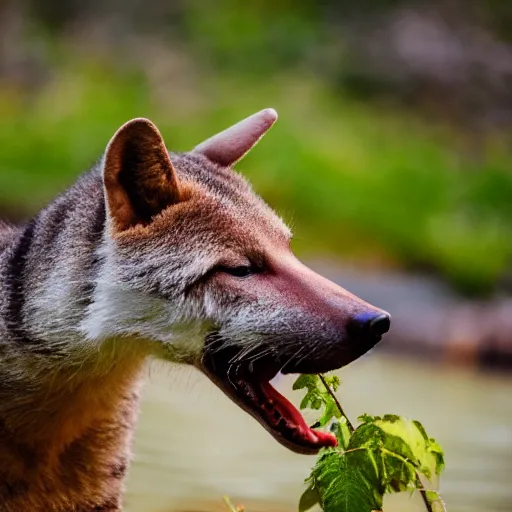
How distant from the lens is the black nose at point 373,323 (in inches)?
155

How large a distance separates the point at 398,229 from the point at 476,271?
1322mm

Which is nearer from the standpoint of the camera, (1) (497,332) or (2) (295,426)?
(2) (295,426)

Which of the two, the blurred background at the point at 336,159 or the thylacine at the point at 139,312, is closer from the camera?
the thylacine at the point at 139,312

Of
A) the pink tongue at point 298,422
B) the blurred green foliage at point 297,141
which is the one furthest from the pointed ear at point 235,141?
the blurred green foliage at point 297,141

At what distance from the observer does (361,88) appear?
62.2 ft

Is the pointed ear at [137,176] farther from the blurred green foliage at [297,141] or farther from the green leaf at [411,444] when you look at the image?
the blurred green foliage at [297,141]

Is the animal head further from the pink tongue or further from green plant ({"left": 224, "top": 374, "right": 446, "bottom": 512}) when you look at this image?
green plant ({"left": 224, "top": 374, "right": 446, "bottom": 512})

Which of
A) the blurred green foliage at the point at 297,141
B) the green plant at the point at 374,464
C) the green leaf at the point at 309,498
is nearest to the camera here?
the green plant at the point at 374,464

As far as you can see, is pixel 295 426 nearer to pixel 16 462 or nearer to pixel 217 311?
pixel 217 311

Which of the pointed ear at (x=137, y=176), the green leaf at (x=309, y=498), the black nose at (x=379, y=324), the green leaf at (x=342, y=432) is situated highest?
the pointed ear at (x=137, y=176)

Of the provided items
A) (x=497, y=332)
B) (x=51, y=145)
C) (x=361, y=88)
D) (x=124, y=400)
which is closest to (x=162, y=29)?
(x=361, y=88)

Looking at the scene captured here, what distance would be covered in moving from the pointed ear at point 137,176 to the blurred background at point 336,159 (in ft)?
2.53

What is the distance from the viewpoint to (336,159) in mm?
14773

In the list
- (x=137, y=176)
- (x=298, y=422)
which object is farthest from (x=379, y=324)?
(x=137, y=176)
